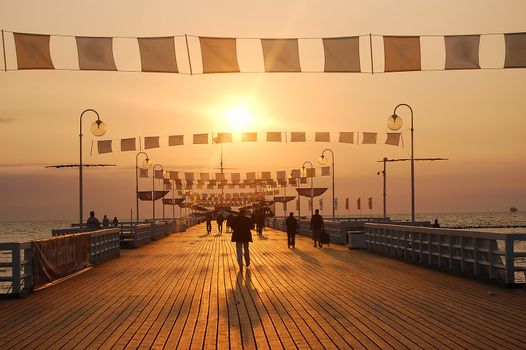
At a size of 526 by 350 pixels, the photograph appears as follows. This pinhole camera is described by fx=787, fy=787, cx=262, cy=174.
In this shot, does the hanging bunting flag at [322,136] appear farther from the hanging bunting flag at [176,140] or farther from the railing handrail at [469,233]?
the railing handrail at [469,233]

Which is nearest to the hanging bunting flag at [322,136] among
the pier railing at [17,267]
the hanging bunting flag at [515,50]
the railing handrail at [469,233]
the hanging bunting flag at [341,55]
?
the railing handrail at [469,233]

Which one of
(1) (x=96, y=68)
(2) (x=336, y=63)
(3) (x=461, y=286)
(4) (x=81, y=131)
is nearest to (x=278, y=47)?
(2) (x=336, y=63)

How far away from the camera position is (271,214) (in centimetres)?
9981

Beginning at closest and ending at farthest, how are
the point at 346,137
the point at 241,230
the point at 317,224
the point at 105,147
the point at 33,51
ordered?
the point at 33,51 → the point at 241,230 → the point at 317,224 → the point at 105,147 → the point at 346,137

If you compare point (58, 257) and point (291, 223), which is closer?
point (58, 257)

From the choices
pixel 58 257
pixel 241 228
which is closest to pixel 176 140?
pixel 241 228

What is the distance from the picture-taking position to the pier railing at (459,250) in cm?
1539

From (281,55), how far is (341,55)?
136 cm

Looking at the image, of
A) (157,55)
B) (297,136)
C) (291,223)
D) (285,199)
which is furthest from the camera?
(285,199)

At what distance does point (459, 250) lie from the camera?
1877 centimetres

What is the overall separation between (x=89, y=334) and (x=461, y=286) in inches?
330

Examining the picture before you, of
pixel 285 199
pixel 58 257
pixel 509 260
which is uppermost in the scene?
pixel 285 199

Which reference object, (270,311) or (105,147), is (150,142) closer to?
(105,147)

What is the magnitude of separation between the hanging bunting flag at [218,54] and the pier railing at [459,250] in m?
6.48
